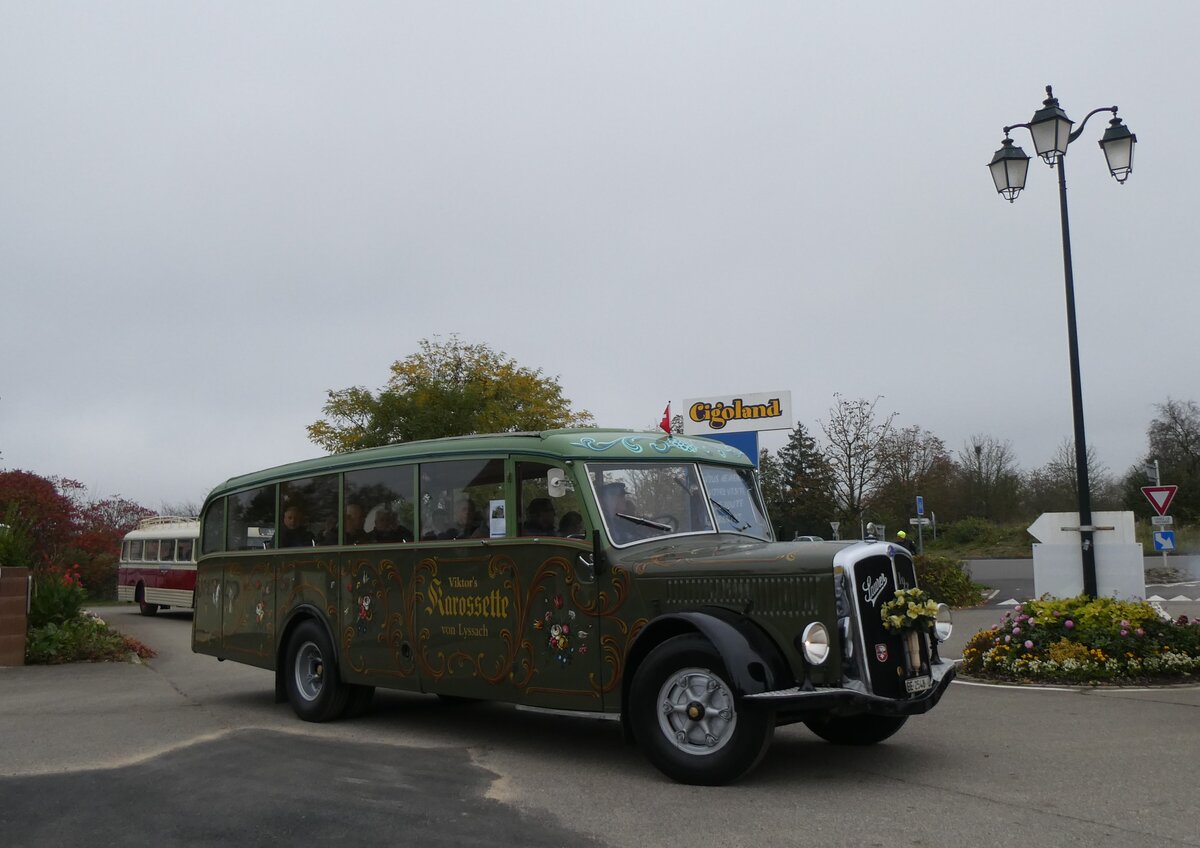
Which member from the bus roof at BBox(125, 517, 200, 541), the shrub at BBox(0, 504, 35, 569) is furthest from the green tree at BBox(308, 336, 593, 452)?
the shrub at BBox(0, 504, 35, 569)

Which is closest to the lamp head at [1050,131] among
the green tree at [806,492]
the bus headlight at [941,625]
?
the bus headlight at [941,625]

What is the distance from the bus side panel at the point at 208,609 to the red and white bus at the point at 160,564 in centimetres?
1483

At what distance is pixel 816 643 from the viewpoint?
639 centimetres

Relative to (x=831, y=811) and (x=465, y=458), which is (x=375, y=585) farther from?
(x=831, y=811)

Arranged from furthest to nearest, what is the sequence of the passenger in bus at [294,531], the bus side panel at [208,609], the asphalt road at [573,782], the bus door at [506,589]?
1. the bus side panel at [208,609]
2. the passenger in bus at [294,531]
3. the bus door at [506,589]
4. the asphalt road at [573,782]

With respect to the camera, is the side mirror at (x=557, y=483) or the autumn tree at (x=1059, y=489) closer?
the side mirror at (x=557, y=483)

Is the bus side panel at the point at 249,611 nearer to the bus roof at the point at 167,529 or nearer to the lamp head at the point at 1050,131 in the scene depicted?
the lamp head at the point at 1050,131

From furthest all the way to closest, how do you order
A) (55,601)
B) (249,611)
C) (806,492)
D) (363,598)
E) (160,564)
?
(806,492) → (160,564) → (55,601) → (249,611) → (363,598)

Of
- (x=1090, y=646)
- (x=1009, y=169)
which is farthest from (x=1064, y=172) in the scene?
(x=1090, y=646)

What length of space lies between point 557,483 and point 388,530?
2.22 meters

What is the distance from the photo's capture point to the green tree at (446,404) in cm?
3803

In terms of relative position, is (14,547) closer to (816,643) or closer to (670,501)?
(670,501)

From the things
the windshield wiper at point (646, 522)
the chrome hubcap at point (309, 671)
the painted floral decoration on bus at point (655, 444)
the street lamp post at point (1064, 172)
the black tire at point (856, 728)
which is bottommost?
the black tire at point (856, 728)

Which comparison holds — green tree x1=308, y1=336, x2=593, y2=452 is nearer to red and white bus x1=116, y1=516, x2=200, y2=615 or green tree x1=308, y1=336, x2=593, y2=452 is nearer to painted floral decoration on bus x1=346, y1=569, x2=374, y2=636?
red and white bus x1=116, y1=516, x2=200, y2=615
